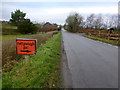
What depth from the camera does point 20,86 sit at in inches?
138

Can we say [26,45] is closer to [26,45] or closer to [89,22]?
[26,45]

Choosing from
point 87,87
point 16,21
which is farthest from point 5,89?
point 16,21

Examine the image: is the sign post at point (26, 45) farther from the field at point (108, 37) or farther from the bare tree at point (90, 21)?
the bare tree at point (90, 21)

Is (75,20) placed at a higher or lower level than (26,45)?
higher

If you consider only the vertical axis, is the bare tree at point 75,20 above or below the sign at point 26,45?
above

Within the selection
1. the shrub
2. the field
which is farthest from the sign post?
the shrub

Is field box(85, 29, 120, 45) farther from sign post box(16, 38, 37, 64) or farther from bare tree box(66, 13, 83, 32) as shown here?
bare tree box(66, 13, 83, 32)

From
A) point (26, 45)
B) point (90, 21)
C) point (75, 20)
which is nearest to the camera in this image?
point (26, 45)

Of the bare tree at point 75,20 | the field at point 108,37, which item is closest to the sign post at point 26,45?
the field at point 108,37

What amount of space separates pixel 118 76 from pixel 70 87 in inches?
81.2

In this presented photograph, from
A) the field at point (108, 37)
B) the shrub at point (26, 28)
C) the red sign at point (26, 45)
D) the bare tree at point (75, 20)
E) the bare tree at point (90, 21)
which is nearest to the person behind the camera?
the red sign at point (26, 45)

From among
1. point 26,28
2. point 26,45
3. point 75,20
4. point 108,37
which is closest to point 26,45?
point 26,45

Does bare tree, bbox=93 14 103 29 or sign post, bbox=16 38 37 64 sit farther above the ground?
bare tree, bbox=93 14 103 29

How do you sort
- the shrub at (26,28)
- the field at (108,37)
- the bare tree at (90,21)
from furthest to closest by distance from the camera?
the bare tree at (90,21) < the shrub at (26,28) < the field at (108,37)
